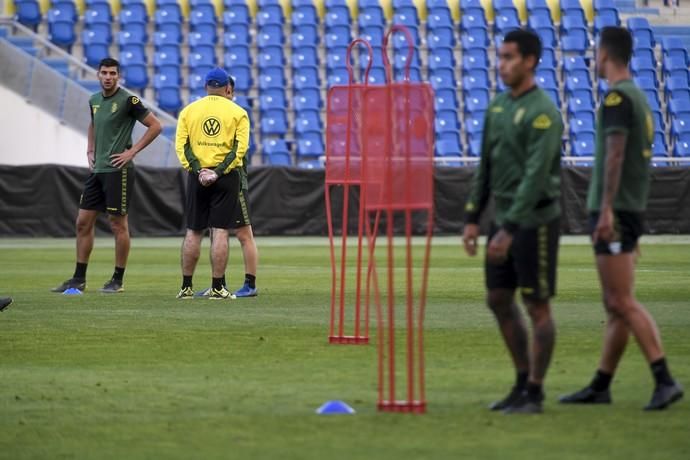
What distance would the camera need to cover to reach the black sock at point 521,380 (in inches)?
295

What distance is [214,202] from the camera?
1450 cm

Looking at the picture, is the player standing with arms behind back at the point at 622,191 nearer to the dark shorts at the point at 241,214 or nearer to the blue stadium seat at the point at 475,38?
the dark shorts at the point at 241,214

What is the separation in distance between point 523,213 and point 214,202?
296 inches

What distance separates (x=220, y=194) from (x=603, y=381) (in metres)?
7.24

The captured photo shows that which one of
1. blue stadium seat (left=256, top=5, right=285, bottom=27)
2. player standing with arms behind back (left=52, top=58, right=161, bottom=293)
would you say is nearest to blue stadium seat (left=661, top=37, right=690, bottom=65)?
blue stadium seat (left=256, top=5, right=285, bottom=27)

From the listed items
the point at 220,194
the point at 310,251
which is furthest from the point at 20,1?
the point at 220,194

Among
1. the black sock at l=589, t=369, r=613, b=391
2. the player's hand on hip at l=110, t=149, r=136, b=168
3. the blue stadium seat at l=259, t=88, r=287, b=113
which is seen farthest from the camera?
the blue stadium seat at l=259, t=88, r=287, b=113

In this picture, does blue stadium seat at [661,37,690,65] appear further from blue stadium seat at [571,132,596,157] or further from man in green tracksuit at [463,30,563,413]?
man in green tracksuit at [463,30,563,413]

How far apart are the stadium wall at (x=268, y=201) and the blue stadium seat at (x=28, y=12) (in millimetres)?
5966

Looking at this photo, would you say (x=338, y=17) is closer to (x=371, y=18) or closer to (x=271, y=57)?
(x=371, y=18)

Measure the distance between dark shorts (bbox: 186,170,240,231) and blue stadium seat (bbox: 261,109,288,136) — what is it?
60.9ft

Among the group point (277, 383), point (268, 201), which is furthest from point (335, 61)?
point (277, 383)

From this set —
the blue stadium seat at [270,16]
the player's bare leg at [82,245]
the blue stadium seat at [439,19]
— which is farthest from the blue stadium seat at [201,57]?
the player's bare leg at [82,245]

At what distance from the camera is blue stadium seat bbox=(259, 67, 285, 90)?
112 ft
